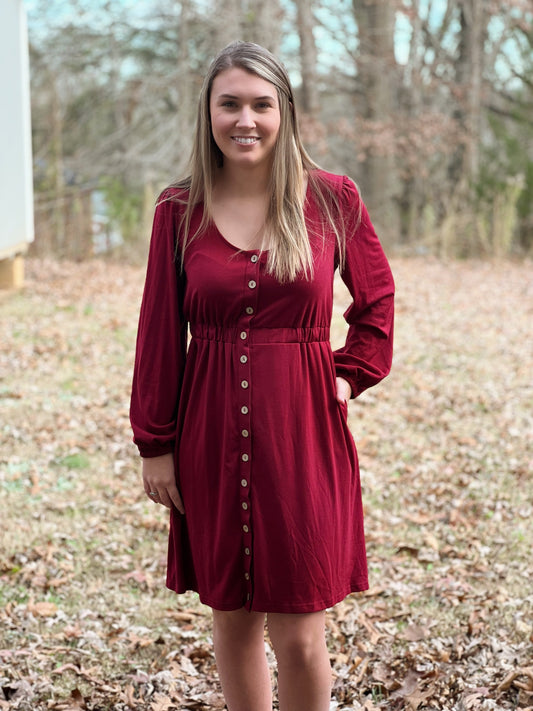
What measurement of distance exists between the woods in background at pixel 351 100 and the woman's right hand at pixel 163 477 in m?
11.0

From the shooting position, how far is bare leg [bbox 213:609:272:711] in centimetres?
243

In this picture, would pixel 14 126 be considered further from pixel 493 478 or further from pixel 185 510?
pixel 185 510

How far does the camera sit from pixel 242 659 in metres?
2.47

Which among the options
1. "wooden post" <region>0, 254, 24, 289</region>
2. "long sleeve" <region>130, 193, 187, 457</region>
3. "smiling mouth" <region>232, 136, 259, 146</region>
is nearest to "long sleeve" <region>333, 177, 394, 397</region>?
"smiling mouth" <region>232, 136, 259, 146</region>

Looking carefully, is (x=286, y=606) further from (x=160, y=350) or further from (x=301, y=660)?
(x=160, y=350)

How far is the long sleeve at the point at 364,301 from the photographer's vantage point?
7.89 ft

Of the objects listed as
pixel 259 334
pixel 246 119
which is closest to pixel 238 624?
pixel 259 334

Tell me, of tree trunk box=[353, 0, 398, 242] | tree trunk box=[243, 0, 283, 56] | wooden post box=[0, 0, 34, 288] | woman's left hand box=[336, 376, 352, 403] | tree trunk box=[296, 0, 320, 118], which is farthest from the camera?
tree trunk box=[353, 0, 398, 242]

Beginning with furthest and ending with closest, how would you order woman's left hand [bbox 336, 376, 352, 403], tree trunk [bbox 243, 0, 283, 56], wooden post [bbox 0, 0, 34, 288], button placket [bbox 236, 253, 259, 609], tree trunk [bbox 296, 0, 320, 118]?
tree trunk [bbox 296, 0, 320, 118] → tree trunk [bbox 243, 0, 283, 56] → wooden post [bbox 0, 0, 34, 288] → woman's left hand [bbox 336, 376, 352, 403] → button placket [bbox 236, 253, 259, 609]

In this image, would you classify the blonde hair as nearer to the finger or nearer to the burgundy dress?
the burgundy dress

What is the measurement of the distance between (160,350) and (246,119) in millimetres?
651

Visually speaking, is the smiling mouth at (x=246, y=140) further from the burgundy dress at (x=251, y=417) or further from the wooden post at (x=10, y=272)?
the wooden post at (x=10, y=272)

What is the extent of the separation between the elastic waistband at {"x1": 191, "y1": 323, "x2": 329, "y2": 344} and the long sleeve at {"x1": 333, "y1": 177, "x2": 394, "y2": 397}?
0.59 ft

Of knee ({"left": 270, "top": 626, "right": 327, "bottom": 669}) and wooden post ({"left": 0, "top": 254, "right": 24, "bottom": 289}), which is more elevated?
wooden post ({"left": 0, "top": 254, "right": 24, "bottom": 289})
